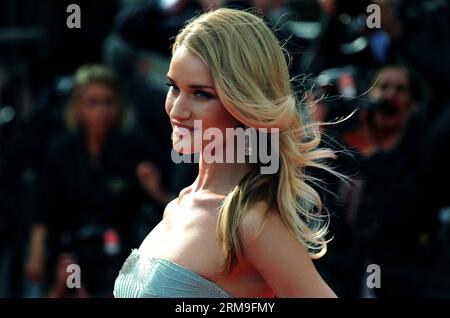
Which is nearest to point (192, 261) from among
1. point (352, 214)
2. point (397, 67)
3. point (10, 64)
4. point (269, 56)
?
point (269, 56)

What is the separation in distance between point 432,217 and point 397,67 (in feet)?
2.47

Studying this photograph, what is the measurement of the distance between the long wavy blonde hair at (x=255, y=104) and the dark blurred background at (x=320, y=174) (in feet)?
4.89

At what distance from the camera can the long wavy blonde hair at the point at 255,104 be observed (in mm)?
A: 2605

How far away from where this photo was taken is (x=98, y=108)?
5.57 metres

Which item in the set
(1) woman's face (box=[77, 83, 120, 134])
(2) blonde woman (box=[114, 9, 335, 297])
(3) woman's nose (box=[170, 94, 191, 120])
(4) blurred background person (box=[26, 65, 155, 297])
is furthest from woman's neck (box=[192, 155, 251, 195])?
(1) woman's face (box=[77, 83, 120, 134])

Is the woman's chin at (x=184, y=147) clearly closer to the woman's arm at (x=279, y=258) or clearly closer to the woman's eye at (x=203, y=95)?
the woman's eye at (x=203, y=95)

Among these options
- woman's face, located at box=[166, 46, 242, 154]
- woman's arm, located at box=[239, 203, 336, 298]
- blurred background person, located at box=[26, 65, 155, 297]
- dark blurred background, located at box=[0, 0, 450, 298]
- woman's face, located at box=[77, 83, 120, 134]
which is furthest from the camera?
woman's face, located at box=[77, 83, 120, 134]

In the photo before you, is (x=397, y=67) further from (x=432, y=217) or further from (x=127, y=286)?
(x=127, y=286)

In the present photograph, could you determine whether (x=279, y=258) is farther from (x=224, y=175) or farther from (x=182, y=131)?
(x=182, y=131)

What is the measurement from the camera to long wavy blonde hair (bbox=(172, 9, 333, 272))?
2605 mm

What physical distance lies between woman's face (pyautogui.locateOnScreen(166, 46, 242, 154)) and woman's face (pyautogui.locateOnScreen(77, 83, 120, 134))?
284 centimetres

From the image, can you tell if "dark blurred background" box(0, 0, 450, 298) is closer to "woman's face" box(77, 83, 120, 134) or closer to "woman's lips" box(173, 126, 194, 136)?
"woman's face" box(77, 83, 120, 134)
